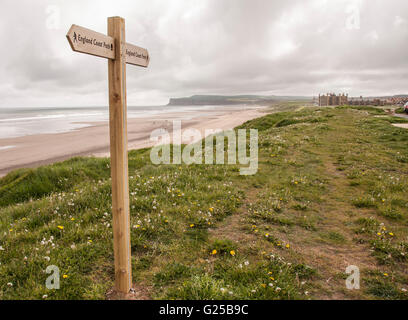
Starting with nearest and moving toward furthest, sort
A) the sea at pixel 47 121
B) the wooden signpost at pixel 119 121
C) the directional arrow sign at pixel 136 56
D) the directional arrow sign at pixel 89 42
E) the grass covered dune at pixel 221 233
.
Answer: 1. the directional arrow sign at pixel 89 42
2. the wooden signpost at pixel 119 121
3. the directional arrow sign at pixel 136 56
4. the grass covered dune at pixel 221 233
5. the sea at pixel 47 121

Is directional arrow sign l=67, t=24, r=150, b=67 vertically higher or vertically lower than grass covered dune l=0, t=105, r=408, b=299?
higher

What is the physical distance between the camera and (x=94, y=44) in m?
3.73

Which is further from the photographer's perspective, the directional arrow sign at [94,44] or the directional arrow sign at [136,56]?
the directional arrow sign at [136,56]

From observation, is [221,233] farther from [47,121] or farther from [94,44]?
[47,121]

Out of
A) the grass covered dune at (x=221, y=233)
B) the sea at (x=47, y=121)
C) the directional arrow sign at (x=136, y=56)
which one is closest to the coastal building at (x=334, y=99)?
the sea at (x=47, y=121)

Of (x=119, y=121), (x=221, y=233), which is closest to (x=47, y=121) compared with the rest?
(x=221, y=233)

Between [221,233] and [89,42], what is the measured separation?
4.68 m

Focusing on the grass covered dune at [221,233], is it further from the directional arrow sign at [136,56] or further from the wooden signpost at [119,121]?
the directional arrow sign at [136,56]

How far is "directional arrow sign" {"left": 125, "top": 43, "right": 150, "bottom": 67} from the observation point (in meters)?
4.40

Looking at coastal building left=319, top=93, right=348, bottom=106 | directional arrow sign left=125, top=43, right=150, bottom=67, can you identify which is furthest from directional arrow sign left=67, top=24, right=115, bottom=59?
coastal building left=319, top=93, right=348, bottom=106

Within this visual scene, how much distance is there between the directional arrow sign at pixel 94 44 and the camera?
3471 millimetres

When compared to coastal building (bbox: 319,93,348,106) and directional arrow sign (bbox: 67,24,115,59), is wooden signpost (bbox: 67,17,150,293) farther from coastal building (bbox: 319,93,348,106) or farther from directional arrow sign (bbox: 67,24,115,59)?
coastal building (bbox: 319,93,348,106)

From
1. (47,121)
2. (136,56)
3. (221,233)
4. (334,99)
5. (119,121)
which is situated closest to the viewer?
(119,121)

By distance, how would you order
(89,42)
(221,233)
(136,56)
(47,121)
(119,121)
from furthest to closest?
(47,121)
(221,233)
(136,56)
(119,121)
(89,42)
